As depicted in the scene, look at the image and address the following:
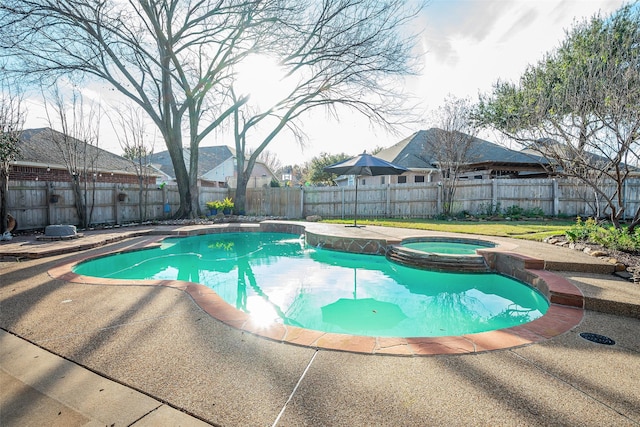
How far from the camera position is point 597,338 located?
251cm

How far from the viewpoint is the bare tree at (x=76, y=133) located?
32.4 ft

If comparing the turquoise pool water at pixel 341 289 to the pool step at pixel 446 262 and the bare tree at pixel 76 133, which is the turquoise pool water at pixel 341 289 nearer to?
the pool step at pixel 446 262

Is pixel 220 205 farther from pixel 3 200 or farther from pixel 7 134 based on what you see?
pixel 7 134

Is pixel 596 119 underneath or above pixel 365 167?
above

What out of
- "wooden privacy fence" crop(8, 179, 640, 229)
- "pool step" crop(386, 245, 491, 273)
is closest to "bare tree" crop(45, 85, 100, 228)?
"wooden privacy fence" crop(8, 179, 640, 229)

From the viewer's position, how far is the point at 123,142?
13102 mm

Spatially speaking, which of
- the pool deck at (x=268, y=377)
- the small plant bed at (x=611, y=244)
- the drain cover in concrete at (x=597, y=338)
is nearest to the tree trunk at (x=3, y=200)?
the pool deck at (x=268, y=377)

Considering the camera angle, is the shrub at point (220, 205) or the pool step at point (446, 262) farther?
the shrub at point (220, 205)

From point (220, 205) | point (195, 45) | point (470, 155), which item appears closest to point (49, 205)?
point (220, 205)

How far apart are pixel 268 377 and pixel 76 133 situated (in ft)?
40.6

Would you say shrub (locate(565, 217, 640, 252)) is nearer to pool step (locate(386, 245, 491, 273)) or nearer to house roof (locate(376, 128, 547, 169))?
pool step (locate(386, 245, 491, 273))

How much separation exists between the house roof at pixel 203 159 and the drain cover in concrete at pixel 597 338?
27905mm

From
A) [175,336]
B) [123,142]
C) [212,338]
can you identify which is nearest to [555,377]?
[212,338]

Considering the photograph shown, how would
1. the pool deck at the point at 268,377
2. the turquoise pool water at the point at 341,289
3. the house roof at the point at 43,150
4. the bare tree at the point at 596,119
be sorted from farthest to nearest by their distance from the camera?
the house roof at the point at 43,150, the bare tree at the point at 596,119, the turquoise pool water at the point at 341,289, the pool deck at the point at 268,377
